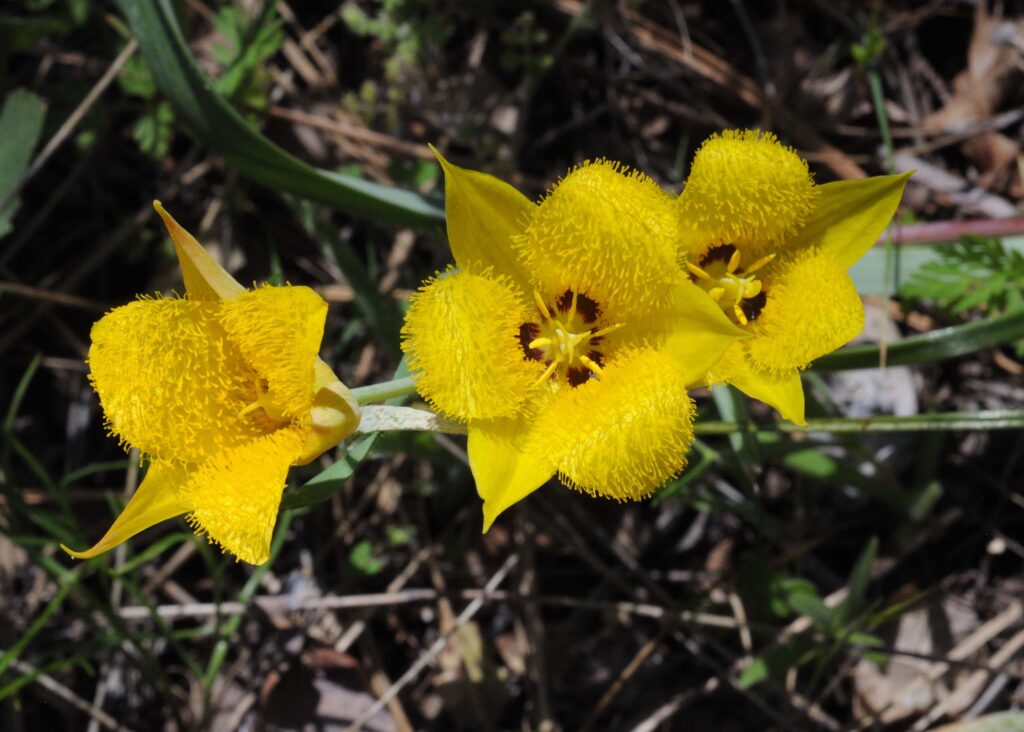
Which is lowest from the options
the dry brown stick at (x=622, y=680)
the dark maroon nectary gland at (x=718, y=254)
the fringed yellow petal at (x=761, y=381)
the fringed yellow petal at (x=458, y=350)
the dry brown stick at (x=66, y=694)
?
the dry brown stick at (x=622, y=680)

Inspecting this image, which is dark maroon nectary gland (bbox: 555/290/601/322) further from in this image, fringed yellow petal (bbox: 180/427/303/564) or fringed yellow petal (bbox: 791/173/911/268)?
fringed yellow petal (bbox: 180/427/303/564)

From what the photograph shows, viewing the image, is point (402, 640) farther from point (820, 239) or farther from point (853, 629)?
point (820, 239)

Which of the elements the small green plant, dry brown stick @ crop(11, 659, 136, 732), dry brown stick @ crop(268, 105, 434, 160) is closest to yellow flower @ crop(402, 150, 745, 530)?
the small green plant

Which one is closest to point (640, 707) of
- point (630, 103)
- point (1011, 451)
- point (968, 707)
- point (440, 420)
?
point (968, 707)

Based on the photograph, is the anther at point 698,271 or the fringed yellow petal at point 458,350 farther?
the anther at point 698,271

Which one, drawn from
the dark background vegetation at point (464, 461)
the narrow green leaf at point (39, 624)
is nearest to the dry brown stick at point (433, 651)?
the dark background vegetation at point (464, 461)

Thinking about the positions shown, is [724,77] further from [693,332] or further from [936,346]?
[693,332]

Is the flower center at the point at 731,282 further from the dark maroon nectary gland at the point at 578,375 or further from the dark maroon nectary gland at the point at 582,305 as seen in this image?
the dark maroon nectary gland at the point at 578,375
